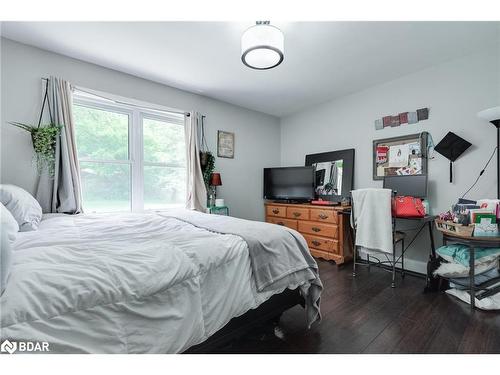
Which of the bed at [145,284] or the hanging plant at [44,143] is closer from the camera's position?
the bed at [145,284]

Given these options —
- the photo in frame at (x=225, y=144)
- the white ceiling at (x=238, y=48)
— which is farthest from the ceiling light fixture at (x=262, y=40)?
the photo in frame at (x=225, y=144)

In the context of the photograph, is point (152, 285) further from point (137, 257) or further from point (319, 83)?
point (319, 83)

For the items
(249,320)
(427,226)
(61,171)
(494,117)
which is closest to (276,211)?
(427,226)

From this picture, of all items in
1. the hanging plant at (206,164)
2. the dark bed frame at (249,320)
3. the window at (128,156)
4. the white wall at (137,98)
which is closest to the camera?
the dark bed frame at (249,320)

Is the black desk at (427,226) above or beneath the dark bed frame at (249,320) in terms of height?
above

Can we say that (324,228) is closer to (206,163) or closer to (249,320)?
(206,163)

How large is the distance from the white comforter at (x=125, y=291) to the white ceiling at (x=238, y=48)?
1762 millimetres

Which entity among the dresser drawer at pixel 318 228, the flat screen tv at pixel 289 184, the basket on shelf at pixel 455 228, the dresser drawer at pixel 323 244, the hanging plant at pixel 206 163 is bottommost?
the dresser drawer at pixel 323 244

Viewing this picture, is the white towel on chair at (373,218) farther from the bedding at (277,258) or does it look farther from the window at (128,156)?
the window at (128,156)

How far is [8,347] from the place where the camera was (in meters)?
0.62

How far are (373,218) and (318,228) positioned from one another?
2.65 feet

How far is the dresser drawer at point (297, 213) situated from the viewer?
332 cm
